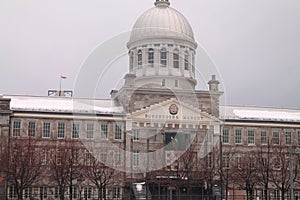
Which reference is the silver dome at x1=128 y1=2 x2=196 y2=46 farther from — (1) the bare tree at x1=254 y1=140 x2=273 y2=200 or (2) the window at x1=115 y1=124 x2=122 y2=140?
(1) the bare tree at x1=254 y1=140 x2=273 y2=200

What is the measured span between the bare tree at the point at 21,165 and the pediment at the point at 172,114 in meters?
13.1

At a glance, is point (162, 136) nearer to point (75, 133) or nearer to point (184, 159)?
point (184, 159)

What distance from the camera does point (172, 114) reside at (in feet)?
225

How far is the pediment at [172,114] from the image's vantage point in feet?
222

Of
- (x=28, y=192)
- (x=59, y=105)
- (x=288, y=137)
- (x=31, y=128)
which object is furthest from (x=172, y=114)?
(x=28, y=192)

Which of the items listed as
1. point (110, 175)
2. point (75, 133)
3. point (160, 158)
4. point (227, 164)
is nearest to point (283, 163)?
point (227, 164)

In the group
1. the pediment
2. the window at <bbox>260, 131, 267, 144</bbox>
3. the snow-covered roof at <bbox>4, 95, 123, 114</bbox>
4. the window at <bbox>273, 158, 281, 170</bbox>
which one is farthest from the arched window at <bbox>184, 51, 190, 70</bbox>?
the window at <bbox>273, 158, 281, 170</bbox>

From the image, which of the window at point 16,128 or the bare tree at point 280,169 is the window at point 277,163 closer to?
the bare tree at point 280,169

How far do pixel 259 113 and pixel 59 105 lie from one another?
2498 centimetres

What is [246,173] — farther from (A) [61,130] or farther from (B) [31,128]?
(B) [31,128]

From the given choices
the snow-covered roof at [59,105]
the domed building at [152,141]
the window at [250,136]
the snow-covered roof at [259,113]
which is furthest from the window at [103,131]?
the window at [250,136]

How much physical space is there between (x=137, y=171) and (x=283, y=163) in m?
15.6

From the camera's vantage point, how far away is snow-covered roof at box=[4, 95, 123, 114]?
67.8 metres

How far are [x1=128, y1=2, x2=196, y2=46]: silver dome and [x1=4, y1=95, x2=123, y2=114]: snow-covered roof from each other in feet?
35.2
